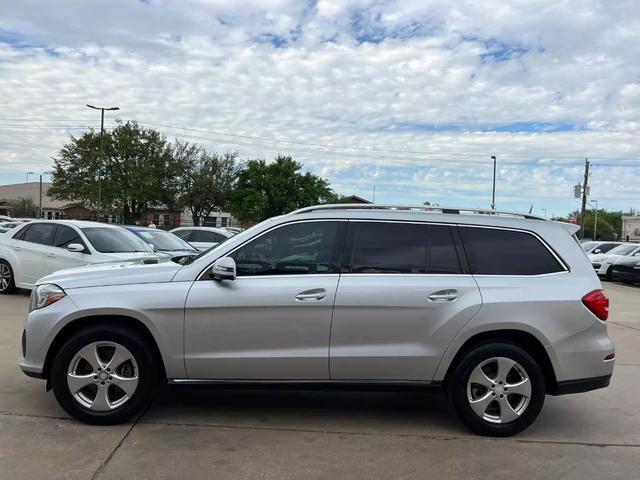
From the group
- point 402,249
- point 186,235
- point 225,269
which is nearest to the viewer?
point 225,269

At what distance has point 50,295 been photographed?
4566 mm

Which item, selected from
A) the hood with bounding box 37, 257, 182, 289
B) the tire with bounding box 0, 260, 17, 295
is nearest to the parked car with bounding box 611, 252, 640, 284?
the tire with bounding box 0, 260, 17, 295

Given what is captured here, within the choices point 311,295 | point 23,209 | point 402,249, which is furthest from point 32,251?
point 23,209

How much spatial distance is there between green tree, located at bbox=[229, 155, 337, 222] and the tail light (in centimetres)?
4911

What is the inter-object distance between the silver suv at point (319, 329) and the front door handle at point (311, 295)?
11 millimetres

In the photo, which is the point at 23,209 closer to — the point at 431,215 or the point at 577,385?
the point at 431,215

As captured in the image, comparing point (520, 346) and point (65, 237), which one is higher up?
point (65, 237)

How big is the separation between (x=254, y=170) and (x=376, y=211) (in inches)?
2026

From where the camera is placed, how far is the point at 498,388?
14.9ft

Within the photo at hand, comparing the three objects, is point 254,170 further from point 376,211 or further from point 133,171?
point 376,211

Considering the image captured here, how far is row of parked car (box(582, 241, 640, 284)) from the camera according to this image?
19.1 meters

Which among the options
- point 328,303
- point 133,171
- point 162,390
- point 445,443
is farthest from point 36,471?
point 133,171

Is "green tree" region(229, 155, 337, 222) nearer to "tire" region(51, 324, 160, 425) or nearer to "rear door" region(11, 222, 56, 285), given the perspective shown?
"rear door" region(11, 222, 56, 285)

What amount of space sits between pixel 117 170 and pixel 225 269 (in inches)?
1990
